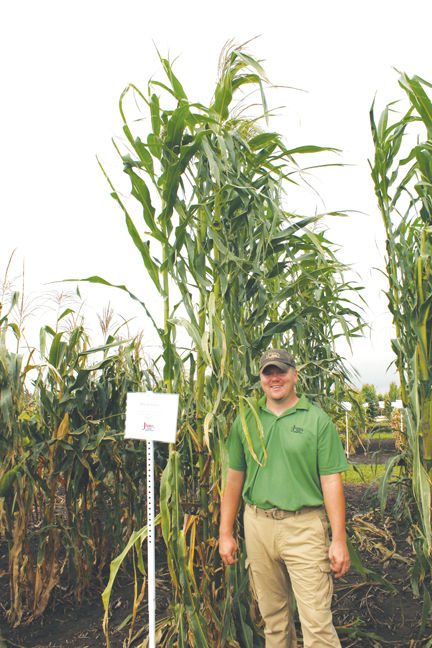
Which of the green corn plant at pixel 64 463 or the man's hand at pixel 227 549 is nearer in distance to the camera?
the man's hand at pixel 227 549

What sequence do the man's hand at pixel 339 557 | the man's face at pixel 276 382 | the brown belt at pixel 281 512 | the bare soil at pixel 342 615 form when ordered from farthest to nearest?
the bare soil at pixel 342 615 → the man's face at pixel 276 382 → the brown belt at pixel 281 512 → the man's hand at pixel 339 557

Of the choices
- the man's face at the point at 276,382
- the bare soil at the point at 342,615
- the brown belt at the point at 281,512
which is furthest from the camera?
the bare soil at the point at 342,615

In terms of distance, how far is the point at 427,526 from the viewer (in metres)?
2.17

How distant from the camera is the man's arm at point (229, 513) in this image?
2166 millimetres

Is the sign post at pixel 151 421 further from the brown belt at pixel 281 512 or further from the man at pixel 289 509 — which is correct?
the brown belt at pixel 281 512

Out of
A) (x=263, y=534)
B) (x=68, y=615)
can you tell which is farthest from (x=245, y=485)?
(x=68, y=615)

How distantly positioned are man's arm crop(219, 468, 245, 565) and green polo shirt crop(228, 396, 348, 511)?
0.07 m

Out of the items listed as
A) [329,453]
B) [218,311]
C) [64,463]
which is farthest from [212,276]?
[64,463]

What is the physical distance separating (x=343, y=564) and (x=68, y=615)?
83.3 inches

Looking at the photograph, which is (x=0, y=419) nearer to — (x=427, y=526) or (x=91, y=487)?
(x=91, y=487)

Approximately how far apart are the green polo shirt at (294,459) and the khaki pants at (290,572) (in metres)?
0.07

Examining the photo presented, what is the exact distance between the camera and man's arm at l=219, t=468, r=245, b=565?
217cm

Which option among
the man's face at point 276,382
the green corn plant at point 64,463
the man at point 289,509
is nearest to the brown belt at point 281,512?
the man at point 289,509

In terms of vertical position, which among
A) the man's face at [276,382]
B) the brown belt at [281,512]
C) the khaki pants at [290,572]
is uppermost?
the man's face at [276,382]
